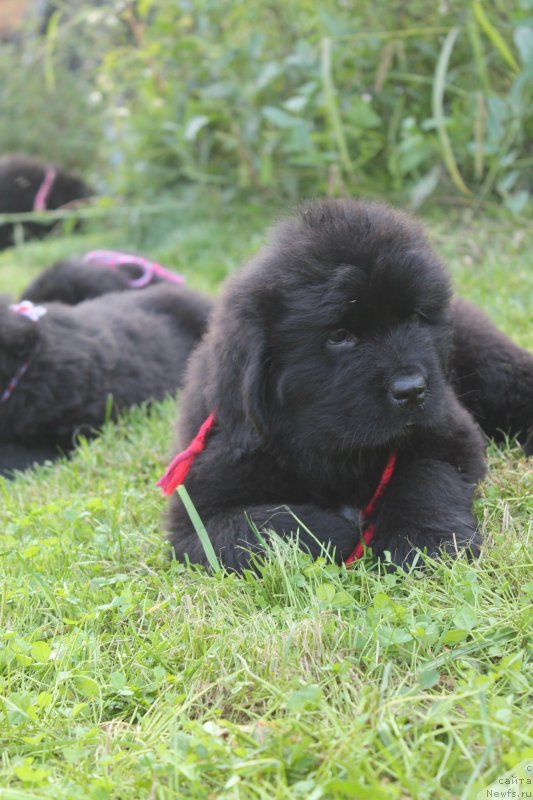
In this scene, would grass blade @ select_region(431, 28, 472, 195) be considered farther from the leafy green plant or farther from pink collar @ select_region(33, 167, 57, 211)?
pink collar @ select_region(33, 167, 57, 211)

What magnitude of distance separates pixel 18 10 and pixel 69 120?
4.36 meters

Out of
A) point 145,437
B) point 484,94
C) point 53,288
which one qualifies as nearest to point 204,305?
point 53,288

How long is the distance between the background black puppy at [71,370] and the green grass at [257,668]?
3.70 feet

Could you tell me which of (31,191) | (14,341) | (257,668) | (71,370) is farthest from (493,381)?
(31,191)

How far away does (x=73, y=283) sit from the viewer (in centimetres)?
549

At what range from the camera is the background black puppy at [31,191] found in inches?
386

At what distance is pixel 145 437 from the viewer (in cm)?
389

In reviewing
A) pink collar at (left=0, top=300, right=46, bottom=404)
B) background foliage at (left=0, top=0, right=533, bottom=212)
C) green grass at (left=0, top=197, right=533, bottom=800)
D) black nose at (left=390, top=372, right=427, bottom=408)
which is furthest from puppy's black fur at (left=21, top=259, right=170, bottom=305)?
black nose at (left=390, top=372, right=427, bottom=408)

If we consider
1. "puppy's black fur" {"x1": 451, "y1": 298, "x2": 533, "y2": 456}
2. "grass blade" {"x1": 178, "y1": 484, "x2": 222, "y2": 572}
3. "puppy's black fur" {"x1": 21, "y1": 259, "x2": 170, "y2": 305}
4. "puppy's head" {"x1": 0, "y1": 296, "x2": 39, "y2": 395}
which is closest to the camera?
"grass blade" {"x1": 178, "y1": 484, "x2": 222, "y2": 572}

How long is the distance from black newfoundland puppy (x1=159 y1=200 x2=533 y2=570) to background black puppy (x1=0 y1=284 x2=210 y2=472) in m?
1.57

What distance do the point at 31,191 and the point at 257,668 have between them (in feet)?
29.3

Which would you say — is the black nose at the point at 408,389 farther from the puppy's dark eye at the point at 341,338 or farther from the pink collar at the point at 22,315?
the pink collar at the point at 22,315

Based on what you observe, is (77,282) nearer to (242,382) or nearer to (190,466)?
(190,466)

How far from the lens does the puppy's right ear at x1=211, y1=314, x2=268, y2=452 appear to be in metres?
2.44
